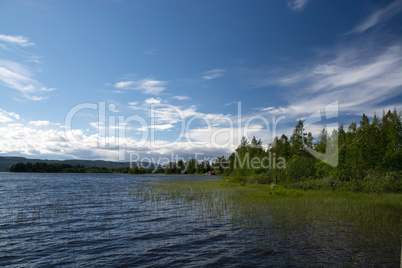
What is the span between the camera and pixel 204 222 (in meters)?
20.5

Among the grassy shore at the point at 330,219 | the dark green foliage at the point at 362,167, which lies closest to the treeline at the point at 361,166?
the dark green foliage at the point at 362,167

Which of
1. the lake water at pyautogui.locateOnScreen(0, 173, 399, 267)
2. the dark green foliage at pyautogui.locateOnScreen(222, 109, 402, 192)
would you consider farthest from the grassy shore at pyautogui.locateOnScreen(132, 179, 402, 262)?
the dark green foliage at pyautogui.locateOnScreen(222, 109, 402, 192)

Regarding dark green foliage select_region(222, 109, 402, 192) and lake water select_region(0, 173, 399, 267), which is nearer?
lake water select_region(0, 173, 399, 267)

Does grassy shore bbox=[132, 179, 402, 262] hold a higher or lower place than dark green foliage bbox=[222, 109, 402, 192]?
lower

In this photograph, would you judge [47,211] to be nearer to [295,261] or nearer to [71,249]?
[71,249]

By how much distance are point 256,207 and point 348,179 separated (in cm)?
2495

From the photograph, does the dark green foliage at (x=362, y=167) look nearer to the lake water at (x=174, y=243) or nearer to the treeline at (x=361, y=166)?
the treeline at (x=361, y=166)

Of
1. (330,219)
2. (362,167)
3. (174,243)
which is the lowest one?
(330,219)

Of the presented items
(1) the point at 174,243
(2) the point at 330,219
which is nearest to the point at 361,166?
(2) the point at 330,219

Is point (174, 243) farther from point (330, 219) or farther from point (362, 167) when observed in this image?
point (362, 167)

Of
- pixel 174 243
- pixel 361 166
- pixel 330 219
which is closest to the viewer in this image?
pixel 174 243

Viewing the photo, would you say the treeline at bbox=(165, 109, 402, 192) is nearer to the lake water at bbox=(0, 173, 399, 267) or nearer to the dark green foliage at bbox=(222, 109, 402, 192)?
the dark green foliage at bbox=(222, 109, 402, 192)

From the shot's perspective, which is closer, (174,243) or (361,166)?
(174,243)

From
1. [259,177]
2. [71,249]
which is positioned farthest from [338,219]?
[259,177]
